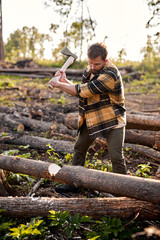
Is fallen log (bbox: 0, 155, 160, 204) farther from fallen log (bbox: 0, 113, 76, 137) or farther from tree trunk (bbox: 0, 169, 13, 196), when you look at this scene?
fallen log (bbox: 0, 113, 76, 137)

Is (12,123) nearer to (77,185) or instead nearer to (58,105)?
(58,105)

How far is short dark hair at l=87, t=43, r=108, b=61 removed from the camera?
3.02m

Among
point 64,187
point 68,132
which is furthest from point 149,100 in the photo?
point 64,187

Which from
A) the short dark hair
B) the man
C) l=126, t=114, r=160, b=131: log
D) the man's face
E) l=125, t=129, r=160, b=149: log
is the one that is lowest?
l=125, t=129, r=160, b=149: log

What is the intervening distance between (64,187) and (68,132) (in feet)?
8.74

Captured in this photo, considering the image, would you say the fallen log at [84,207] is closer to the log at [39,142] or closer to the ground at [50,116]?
the ground at [50,116]

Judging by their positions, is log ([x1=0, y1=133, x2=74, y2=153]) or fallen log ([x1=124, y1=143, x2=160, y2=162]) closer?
fallen log ([x1=124, y1=143, x2=160, y2=162])

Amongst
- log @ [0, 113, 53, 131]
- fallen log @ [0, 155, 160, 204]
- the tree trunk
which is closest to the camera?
fallen log @ [0, 155, 160, 204]

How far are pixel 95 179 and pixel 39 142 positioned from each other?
2.73 metres

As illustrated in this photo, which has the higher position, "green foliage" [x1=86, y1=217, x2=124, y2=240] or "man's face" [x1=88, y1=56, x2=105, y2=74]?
"man's face" [x1=88, y1=56, x2=105, y2=74]

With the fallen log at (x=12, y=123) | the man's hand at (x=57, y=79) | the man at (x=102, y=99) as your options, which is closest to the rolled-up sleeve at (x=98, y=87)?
the man at (x=102, y=99)

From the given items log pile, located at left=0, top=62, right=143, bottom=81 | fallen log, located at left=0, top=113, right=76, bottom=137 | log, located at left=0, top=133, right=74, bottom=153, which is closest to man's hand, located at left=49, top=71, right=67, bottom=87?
log, located at left=0, top=133, right=74, bottom=153

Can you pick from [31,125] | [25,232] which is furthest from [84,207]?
[31,125]

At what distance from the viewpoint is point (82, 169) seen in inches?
111
